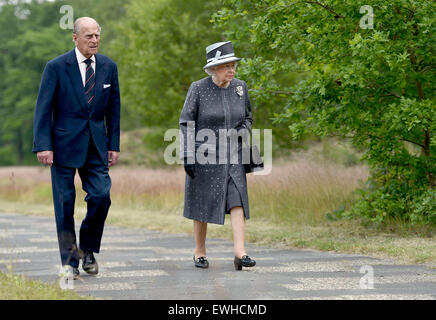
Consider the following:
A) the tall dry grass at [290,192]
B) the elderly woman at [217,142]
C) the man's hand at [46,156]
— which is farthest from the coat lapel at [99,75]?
the tall dry grass at [290,192]

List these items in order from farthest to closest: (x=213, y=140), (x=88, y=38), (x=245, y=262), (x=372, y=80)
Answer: (x=372, y=80)
(x=213, y=140)
(x=245, y=262)
(x=88, y=38)

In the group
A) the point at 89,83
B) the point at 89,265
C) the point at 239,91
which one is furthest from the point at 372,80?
the point at 89,265

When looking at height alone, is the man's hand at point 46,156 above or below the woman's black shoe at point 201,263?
above

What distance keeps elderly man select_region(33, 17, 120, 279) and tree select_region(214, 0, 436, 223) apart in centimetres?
292

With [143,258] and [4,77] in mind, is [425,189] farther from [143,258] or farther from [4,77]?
[4,77]

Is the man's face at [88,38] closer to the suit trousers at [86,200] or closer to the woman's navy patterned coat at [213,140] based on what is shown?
the suit trousers at [86,200]

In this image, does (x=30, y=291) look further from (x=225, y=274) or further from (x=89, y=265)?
(x=225, y=274)

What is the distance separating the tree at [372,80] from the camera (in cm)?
773

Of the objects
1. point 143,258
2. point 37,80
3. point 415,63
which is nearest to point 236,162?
point 143,258

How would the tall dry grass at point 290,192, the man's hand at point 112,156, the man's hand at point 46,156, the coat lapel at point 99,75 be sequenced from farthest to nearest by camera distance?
the tall dry grass at point 290,192 → the man's hand at point 112,156 → the coat lapel at point 99,75 → the man's hand at point 46,156

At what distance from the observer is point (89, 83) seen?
599cm

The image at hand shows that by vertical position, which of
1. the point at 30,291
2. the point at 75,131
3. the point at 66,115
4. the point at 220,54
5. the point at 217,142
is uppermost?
the point at 220,54

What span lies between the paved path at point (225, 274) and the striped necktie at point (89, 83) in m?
1.51

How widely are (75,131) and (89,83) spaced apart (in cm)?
44
